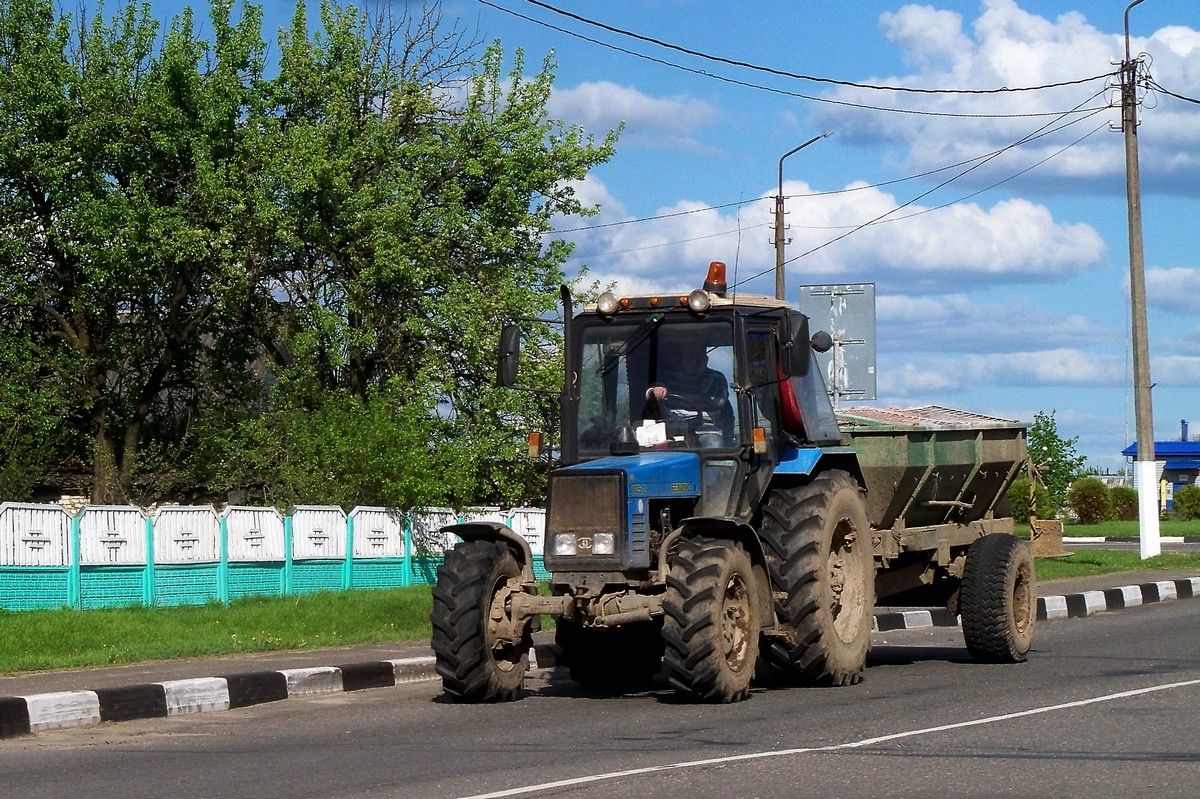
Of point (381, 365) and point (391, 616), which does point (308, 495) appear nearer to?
point (381, 365)

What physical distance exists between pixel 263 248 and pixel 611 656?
1781 centimetres

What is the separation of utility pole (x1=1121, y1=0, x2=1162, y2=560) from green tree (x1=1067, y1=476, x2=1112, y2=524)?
35.8 meters

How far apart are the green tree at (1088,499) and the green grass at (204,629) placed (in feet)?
164

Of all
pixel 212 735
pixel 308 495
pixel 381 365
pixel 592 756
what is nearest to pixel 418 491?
pixel 308 495

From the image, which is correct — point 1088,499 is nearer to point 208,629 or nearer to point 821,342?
point 208,629

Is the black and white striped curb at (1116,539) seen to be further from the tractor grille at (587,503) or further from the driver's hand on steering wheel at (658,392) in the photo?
the tractor grille at (587,503)

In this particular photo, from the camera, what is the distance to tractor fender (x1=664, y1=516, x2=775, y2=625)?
10.3 metres

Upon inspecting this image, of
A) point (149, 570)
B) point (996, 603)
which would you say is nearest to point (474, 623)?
point (996, 603)

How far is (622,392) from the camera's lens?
11.4 metres

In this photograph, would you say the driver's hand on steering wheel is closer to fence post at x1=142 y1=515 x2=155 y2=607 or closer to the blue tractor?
the blue tractor

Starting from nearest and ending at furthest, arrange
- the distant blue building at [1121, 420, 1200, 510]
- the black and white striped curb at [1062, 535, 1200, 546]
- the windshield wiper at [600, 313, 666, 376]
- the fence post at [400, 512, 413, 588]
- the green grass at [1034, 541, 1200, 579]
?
Answer: the windshield wiper at [600, 313, 666, 376] → the fence post at [400, 512, 413, 588] → the green grass at [1034, 541, 1200, 579] → the black and white striped curb at [1062, 535, 1200, 546] → the distant blue building at [1121, 420, 1200, 510]

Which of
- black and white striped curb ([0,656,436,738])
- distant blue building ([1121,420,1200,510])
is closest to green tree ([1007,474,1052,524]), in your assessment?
black and white striped curb ([0,656,436,738])

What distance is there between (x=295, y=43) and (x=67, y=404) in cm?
782

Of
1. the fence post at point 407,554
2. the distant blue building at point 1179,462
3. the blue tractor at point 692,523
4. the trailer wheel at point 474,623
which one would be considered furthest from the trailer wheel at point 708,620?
the distant blue building at point 1179,462
